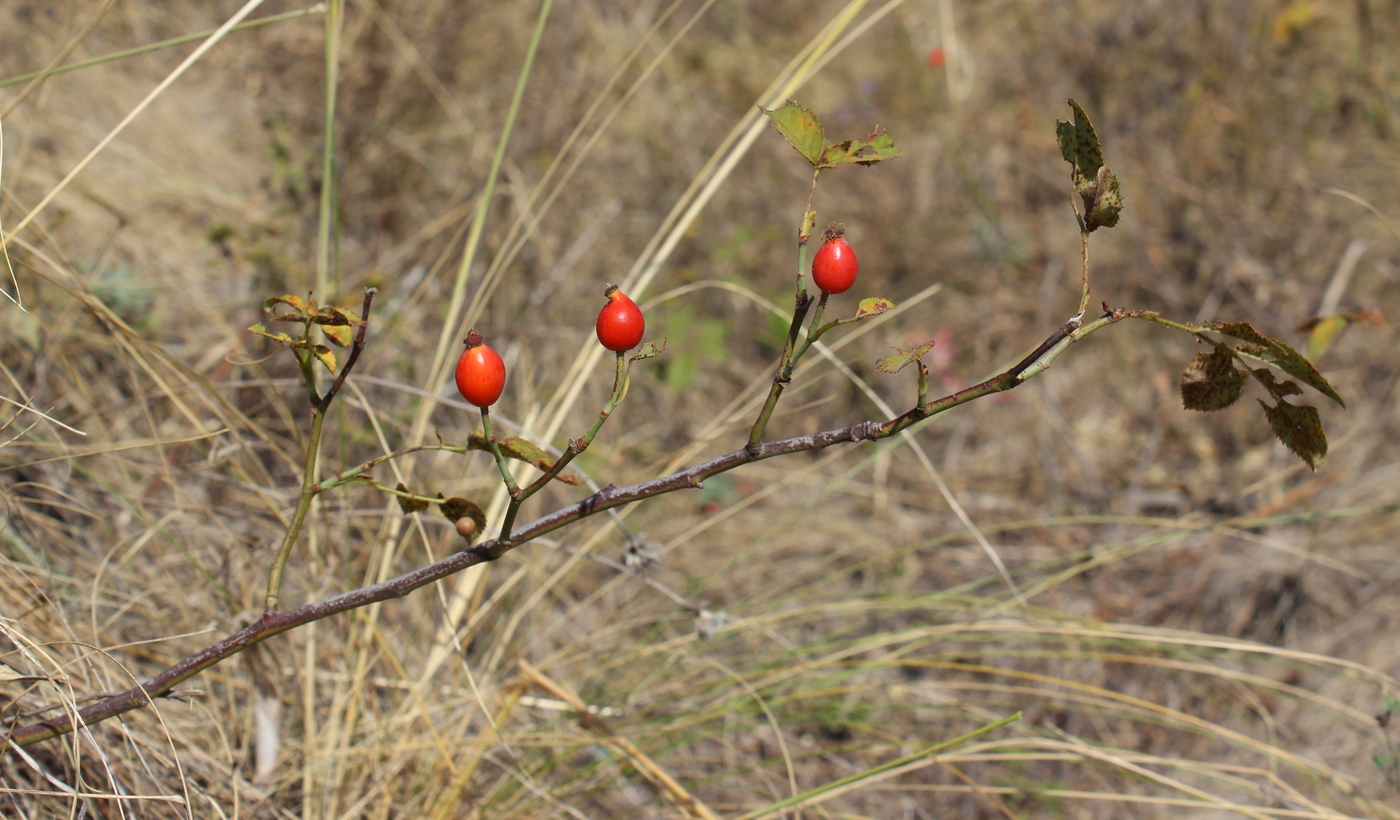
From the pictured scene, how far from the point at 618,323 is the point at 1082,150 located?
1.11ft

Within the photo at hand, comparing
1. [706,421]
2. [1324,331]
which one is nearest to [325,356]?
[1324,331]

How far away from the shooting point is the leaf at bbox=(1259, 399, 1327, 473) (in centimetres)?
63

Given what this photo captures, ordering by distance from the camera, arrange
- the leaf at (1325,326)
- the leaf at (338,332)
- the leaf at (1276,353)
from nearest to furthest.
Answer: the leaf at (1276,353), the leaf at (338,332), the leaf at (1325,326)

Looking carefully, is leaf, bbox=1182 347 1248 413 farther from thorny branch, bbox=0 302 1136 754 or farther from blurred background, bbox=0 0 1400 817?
blurred background, bbox=0 0 1400 817

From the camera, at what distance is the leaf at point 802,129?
0.61 m

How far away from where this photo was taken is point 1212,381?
662mm

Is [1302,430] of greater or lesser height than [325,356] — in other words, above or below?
below

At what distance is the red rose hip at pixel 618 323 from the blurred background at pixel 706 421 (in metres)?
0.43

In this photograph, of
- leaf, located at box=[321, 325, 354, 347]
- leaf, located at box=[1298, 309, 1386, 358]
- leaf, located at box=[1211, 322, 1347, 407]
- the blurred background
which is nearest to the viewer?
leaf, located at box=[1211, 322, 1347, 407]

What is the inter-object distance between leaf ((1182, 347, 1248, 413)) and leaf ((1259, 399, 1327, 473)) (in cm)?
3

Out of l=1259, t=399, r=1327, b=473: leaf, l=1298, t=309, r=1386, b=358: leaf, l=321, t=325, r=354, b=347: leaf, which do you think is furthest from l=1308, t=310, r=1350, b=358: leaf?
l=321, t=325, r=354, b=347: leaf

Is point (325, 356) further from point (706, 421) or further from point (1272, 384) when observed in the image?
point (706, 421)

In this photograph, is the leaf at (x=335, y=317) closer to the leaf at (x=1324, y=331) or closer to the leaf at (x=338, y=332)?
the leaf at (x=338, y=332)

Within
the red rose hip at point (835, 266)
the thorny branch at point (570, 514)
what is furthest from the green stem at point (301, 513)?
the red rose hip at point (835, 266)
